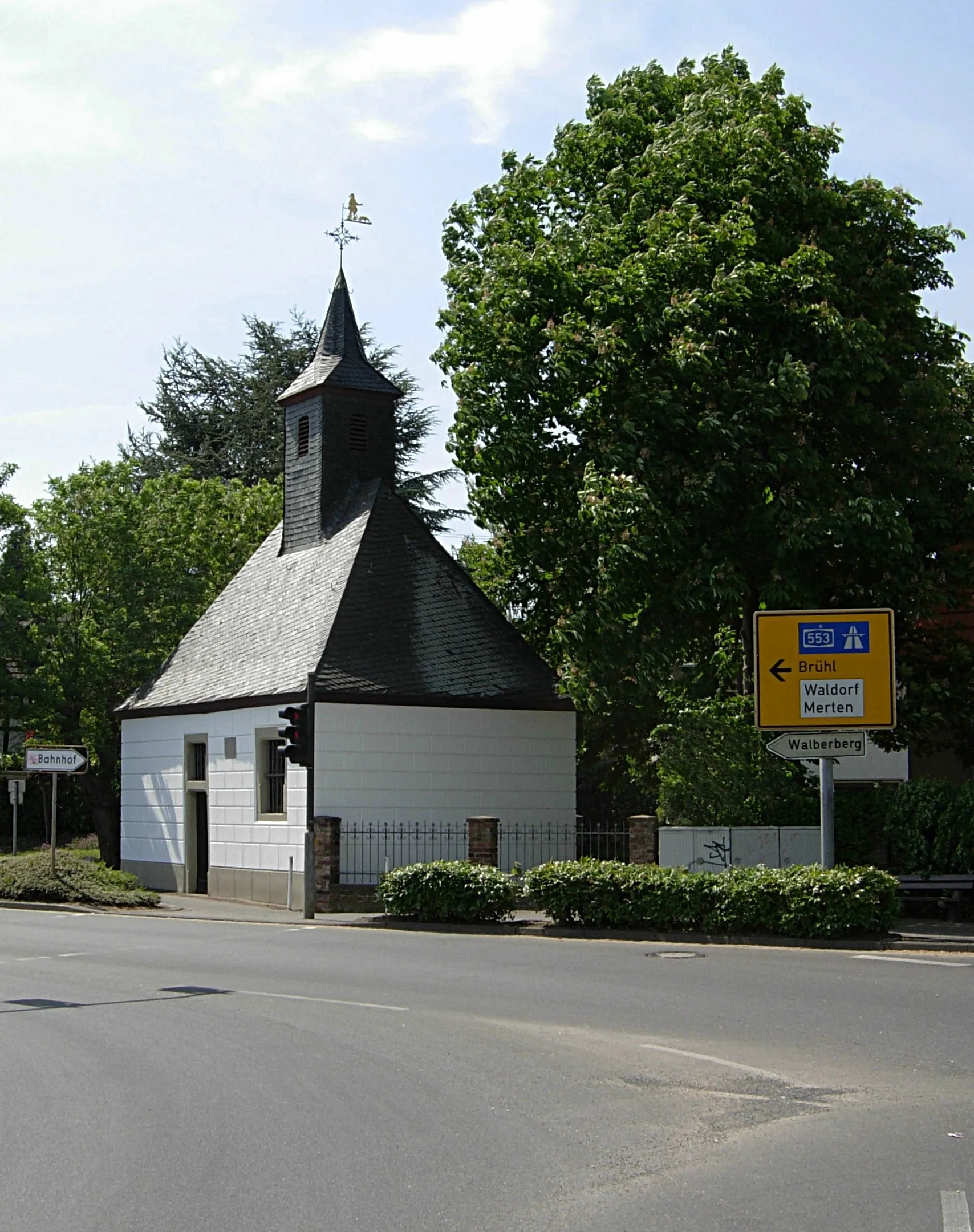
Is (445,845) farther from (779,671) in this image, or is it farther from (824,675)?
(824,675)

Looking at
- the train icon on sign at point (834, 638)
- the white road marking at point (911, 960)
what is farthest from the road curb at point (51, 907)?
the white road marking at point (911, 960)

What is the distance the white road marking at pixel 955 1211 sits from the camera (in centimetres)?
616

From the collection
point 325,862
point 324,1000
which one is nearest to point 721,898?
point 324,1000

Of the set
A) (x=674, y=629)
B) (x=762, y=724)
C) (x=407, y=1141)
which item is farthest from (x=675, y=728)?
(x=407, y=1141)

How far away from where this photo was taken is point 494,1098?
358 inches

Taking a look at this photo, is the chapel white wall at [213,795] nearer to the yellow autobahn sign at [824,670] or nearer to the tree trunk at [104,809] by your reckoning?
the tree trunk at [104,809]

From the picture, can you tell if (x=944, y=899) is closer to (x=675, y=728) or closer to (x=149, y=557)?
(x=675, y=728)

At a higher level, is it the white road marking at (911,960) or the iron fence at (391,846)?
the iron fence at (391,846)

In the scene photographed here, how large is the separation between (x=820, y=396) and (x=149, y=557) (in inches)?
854

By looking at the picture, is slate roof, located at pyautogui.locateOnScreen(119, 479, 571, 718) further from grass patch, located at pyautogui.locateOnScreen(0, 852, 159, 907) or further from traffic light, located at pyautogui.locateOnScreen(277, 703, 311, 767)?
grass patch, located at pyautogui.locateOnScreen(0, 852, 159, 907)

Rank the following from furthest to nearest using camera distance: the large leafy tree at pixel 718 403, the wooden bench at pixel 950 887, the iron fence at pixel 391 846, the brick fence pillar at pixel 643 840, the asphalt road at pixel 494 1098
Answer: the iron fence at pixel 391 846, the brick fence pillar at pixel 643 840, the large leafy tree at pixel 718 403, the wooden bench at pixel 950 887, the asphalt road at pixel 494 1098

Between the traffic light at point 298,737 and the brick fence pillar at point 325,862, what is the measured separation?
2.45m

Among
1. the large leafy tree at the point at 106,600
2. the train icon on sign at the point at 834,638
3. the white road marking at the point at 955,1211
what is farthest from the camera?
the large leafy tree at the point at 106,600

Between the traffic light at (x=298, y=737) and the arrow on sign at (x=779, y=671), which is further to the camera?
the traffic light at (x=298, y=737)
